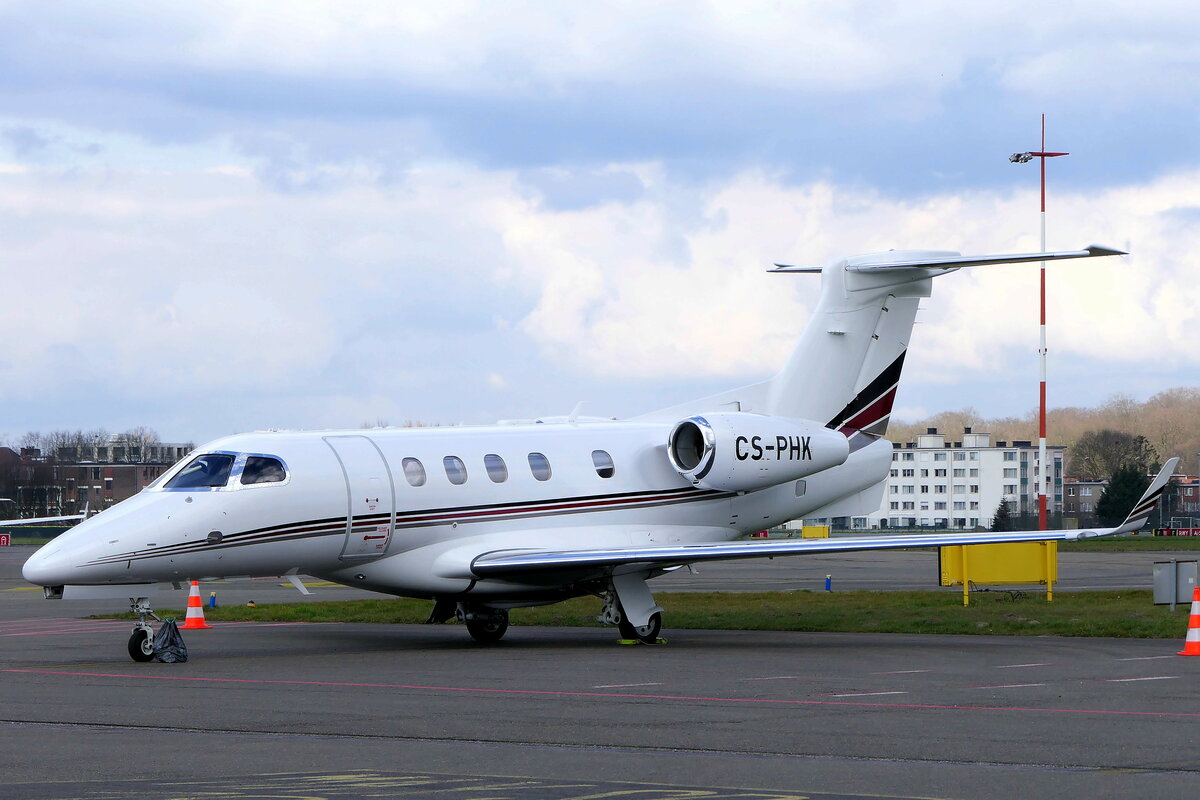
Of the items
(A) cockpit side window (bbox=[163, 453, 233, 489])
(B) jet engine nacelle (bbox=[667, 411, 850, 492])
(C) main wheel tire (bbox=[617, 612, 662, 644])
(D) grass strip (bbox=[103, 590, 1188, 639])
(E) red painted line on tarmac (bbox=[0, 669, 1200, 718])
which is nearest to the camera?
(E) red painted line on tarmac (bbox=[0, 669, 1200, 718])

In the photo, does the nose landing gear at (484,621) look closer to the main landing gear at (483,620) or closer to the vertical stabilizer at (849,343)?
→ the main landing gear at (483,620)

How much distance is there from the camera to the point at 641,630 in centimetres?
2098

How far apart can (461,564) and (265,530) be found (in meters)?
2.81

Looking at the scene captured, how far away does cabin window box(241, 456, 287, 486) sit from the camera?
1912 cm

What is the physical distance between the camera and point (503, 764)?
9938mm

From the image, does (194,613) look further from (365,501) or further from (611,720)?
(611,720)

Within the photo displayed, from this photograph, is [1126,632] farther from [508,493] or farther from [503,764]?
[503,764]

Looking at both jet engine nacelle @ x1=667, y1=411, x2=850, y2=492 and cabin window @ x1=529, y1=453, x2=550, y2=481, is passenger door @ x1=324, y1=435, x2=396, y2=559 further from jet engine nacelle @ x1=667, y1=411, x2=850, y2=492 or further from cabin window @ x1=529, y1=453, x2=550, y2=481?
jet engine nacelle @ x1=667, y1=411, x2=850, y2=492

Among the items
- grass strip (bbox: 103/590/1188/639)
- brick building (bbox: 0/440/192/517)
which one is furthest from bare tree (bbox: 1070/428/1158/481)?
grass strip (bbox: 103/590/1188/639)

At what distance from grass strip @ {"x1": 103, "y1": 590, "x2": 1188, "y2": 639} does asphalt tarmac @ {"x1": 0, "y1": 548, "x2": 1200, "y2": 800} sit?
4.93ft

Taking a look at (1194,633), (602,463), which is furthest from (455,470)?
(1194,633)

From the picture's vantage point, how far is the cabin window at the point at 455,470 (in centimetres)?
2086

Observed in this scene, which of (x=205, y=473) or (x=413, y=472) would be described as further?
(x=413, y=472)

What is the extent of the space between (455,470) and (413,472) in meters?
0.68
